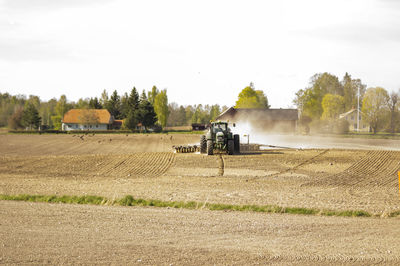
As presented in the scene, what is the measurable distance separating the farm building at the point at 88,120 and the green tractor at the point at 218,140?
255ft

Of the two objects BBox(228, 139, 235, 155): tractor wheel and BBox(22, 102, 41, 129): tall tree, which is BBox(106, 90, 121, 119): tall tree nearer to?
BBox(22, 102, 41, 129): tall tree

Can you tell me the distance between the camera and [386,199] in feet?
52.1

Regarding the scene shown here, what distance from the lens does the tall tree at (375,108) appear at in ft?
240

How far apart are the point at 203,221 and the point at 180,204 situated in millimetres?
2803

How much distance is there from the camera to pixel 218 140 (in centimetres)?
3153

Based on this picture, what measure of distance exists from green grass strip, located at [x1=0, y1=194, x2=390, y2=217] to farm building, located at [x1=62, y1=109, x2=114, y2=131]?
92.9 metres

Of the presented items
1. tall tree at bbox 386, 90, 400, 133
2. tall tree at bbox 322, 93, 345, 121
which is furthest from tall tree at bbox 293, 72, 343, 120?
tall tree at bbox 386, 90, 400, 133

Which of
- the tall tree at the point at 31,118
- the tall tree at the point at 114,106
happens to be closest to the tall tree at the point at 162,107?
the tall tree at the point at 114,106

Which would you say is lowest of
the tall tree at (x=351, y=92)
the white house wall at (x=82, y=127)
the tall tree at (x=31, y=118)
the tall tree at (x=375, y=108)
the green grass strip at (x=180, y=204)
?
the green grass strip at (x=180, y=204)

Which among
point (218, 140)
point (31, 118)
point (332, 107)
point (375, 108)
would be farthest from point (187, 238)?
point (31, 118)

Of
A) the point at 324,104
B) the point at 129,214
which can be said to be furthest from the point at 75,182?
the point at 324,104

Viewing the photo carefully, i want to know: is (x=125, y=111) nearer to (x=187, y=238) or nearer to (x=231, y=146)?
(x=231, y=146)

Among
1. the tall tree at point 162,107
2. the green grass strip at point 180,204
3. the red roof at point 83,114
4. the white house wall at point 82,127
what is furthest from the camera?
the tall tree at point 162,107

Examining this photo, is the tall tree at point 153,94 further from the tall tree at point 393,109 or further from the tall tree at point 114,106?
the tall tree at point 393,109
